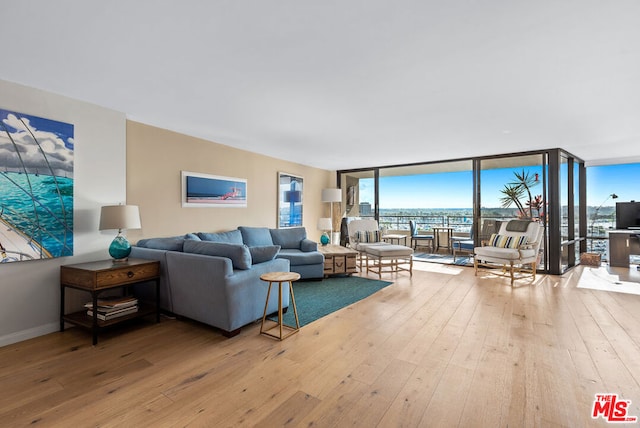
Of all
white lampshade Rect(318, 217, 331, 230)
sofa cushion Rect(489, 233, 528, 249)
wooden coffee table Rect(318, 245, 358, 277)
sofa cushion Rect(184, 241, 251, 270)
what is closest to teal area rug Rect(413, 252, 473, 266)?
sofa cushion Rect(489, 233, 528, 249)

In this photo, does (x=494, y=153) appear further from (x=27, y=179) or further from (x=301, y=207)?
(x=27, y=179)

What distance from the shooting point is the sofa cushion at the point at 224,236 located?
425 cm

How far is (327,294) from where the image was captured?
13.7 feet

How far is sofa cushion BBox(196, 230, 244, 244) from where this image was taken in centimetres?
425

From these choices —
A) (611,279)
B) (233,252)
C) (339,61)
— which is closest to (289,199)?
(233,252)

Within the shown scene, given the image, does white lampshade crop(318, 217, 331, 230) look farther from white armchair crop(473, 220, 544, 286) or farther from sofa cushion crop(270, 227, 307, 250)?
white armchair crop(473, 220, 544, 286)

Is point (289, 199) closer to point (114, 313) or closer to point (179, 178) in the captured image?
point (179, 178)

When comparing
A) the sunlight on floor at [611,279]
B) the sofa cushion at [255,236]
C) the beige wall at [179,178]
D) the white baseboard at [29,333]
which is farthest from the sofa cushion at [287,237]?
the sunlight on floor at [611,279]

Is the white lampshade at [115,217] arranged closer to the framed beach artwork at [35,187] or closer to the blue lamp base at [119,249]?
the blue lamp base at [119,249]

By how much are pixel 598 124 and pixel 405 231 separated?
17.9ft

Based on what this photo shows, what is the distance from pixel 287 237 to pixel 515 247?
3.94 m

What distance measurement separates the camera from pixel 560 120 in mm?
3812

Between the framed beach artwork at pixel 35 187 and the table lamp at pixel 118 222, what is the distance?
14.1 inches

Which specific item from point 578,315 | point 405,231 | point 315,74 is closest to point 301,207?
point 405,231
